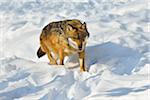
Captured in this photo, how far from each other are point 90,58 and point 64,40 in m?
0.66

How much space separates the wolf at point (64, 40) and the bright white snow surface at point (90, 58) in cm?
23

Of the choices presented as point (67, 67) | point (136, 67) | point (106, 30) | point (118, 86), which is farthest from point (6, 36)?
point (118, 86)

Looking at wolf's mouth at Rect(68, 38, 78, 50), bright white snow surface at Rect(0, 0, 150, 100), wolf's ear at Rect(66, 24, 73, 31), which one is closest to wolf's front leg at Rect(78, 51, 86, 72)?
bright white snow surface at Rect(0, 0, 150, 100)

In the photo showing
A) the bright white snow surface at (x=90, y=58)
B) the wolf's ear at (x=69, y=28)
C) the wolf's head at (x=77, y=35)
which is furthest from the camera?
the wolf's ear at (x=69, y=28)

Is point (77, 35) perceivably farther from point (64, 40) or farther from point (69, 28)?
point (64, 40)

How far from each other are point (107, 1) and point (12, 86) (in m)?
7.14

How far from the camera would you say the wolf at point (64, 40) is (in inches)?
267

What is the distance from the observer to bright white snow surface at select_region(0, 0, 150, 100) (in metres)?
5.96

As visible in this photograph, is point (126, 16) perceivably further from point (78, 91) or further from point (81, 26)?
point (78, 91)

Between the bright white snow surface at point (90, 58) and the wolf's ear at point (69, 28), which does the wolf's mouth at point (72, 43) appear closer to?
the wolf's ear at point (69, 28)

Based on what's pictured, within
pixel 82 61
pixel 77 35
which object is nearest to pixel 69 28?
pixel 77 35

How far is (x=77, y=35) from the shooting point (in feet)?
22.1

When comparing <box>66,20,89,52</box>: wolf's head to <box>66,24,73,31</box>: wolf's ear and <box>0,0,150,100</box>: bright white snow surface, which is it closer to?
<box>66,24,73,31</box>: wolf's ear

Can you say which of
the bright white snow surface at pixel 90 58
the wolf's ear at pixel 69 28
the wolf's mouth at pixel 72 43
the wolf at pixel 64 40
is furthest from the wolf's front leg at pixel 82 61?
the wolf's ear at pixel 69 28
